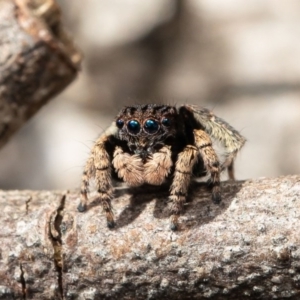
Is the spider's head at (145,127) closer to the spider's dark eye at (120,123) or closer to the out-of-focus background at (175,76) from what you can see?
the spider's dark eye at (120,123)

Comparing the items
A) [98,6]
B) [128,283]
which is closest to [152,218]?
[128,283]

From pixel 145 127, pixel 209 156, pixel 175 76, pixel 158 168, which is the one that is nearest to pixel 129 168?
pixel 158 168

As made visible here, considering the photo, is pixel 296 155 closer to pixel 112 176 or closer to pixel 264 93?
pixel 264 93

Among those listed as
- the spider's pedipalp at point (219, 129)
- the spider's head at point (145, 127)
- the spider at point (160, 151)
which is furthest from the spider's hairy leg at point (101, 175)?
the spider's pedipalp at point (219, 129)

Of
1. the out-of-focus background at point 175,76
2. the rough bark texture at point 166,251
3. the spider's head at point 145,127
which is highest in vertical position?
the out-of-focus background at point 175,76

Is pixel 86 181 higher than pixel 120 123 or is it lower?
lower

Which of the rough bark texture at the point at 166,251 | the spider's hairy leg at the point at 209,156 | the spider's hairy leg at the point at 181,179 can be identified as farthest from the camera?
the spider's hairy leg at the point at 209,156

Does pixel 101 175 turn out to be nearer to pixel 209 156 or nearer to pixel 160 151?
pixel 160 151
